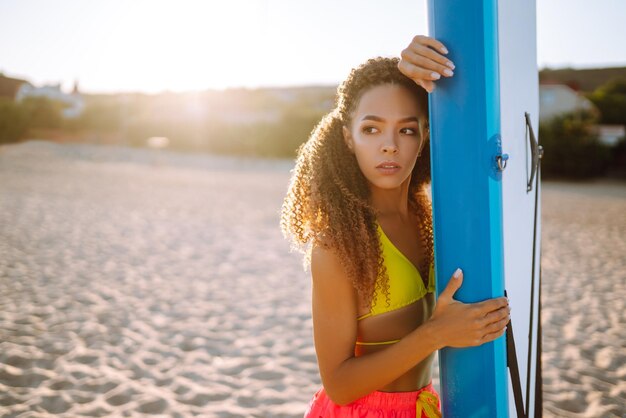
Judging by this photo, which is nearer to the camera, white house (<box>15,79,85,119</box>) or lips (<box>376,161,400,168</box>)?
lips (<box>376,161,400,168</box>)

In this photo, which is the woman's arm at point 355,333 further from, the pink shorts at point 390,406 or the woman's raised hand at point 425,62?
the woman's raised hand at point 425,62

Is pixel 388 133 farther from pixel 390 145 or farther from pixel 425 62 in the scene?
pixel 425 62

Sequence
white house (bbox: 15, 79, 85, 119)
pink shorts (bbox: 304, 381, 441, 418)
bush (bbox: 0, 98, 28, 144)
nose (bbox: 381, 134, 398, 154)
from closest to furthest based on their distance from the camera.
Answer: nose (bbox: 381, 134, 398, 154) → pink shorts (bbox: 304, 381, 441, 418) → bush (bbox: 0, 98, 28, 144) → white house (bbox: 15, 79, 85, 119)

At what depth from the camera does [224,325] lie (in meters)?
4.87

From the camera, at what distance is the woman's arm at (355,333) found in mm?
1208

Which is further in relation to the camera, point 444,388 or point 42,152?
point 42,152

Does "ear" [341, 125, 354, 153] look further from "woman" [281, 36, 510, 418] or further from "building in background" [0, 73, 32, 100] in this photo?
"building in background" [0, 73, 32, 100]

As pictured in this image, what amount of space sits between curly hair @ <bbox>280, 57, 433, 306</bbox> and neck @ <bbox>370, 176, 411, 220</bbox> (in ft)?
0.08

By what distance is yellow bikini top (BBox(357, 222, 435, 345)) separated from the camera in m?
1.40

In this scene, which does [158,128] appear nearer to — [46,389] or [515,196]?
[46,389]

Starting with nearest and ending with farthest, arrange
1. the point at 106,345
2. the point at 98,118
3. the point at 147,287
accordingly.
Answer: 1. the point at 106,345
2. the point at 147,287
3. the point at 98,118

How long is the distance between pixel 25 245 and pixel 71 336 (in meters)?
3.92

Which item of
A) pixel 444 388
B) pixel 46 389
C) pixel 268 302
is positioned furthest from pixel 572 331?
pixel 46 389

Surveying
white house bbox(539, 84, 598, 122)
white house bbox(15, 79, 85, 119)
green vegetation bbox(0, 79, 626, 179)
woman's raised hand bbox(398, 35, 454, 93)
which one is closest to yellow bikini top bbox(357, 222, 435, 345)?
woman's raised hand bbox(398, 35, 454, 93)
